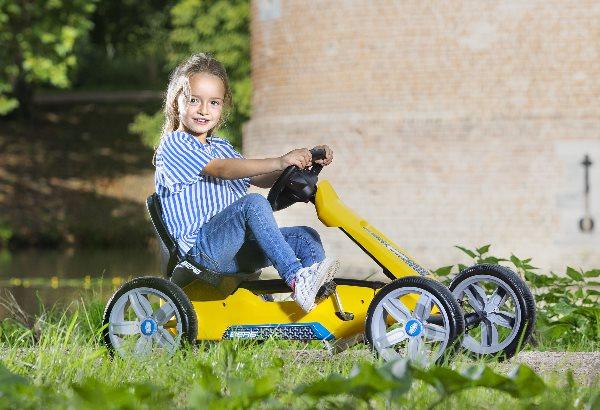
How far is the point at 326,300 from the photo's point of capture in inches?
218

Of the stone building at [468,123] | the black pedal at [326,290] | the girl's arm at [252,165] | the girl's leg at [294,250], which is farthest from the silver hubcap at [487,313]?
the stone building at [468,123]

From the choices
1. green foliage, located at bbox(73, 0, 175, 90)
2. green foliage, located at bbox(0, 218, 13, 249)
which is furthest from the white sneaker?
green foliage, located at bbox(73, 0, 175, 90)

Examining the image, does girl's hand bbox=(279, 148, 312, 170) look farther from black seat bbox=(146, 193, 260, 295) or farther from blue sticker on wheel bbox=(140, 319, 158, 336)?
blue sticker on wheel bbox=(140, 319, 158, 336)

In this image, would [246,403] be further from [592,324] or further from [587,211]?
[587,211]

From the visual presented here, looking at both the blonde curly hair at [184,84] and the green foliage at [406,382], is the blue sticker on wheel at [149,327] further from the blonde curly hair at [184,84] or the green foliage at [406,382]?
the green foliage at [406,382]


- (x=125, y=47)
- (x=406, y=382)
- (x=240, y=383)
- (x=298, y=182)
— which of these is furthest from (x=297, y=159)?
(x=125, y=47)

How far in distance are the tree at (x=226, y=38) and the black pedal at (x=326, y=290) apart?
1705cm

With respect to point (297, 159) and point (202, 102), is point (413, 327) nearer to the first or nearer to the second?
point (297, 159)

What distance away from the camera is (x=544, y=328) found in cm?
655

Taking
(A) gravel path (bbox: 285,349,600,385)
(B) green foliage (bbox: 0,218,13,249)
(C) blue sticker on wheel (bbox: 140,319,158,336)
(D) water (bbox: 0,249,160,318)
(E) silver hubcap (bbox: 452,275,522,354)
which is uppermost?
(E) silver hubcap (bbox: 452,275,522,354)

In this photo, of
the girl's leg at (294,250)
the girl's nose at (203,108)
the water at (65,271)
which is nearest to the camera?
the girl's leg at (294,250)

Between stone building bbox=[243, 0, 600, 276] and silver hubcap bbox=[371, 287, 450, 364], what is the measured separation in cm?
855

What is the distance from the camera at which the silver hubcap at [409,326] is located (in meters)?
5.18

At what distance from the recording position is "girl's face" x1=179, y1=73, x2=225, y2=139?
5.94 m
